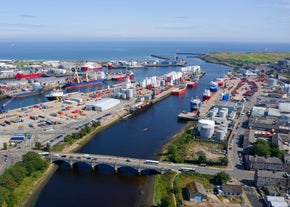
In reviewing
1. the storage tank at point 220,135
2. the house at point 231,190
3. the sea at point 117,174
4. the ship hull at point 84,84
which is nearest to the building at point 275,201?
the house at point 231,190

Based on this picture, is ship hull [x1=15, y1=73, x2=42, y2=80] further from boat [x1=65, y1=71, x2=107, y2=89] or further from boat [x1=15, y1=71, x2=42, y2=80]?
boat [x1=65, y1=71, x2=107, y2=89]

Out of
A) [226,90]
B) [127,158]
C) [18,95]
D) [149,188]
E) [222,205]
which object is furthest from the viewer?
[226,90]

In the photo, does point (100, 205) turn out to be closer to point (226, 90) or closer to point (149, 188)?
point (149, 188)

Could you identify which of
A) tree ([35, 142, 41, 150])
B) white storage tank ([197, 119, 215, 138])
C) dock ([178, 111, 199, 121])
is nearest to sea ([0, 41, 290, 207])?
dock ([178, 111, 199, 121])

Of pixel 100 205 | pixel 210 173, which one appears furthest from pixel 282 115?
pixel 100 205

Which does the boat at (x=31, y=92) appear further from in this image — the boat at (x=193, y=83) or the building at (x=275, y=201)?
the building at (x=275, y=201)

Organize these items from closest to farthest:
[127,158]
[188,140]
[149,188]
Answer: [149,188] < [127,158] < [188,140]
